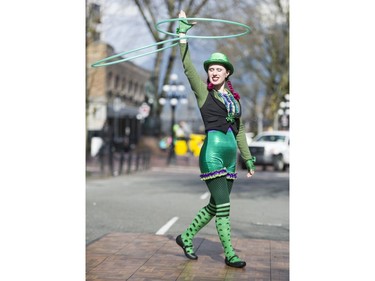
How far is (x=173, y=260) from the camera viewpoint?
22.6 feet

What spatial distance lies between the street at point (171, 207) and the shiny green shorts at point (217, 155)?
2536mm

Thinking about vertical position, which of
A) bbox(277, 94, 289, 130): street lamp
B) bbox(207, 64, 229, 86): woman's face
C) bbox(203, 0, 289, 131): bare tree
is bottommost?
bbox(207, 64, 229, 86): woman's face

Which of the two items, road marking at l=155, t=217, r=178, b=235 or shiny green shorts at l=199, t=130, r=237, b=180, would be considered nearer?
shiny green shorts at l=199, t=130, r=237, b=180

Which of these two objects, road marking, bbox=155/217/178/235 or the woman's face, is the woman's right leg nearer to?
the woman's face

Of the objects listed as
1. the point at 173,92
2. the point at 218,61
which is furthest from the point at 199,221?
the point at 173,92

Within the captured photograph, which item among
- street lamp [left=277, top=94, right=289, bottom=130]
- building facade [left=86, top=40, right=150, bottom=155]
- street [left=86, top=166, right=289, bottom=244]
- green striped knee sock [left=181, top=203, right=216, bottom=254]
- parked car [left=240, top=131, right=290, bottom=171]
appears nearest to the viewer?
green striped knee sock [left=181, top=203, right=216, bottom=254]

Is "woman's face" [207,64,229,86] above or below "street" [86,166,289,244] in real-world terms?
above

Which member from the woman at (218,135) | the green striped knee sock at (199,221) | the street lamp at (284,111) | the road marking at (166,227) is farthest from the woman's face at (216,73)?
the street lamp at (284,111)

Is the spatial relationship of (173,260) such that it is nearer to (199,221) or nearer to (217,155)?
(199,221)

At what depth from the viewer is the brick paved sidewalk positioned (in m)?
6.11

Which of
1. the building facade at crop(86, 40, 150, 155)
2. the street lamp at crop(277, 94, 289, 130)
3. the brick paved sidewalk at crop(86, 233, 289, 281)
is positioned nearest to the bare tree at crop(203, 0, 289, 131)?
the street lamp at crop(277, 94, 289, 130)

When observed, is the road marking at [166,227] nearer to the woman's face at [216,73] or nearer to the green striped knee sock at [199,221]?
the green striped knee sock at [199,221]

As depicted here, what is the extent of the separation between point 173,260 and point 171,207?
227 inches

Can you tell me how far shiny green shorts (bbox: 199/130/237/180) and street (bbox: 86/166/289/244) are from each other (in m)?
2.54
